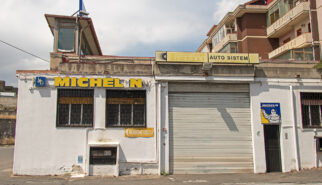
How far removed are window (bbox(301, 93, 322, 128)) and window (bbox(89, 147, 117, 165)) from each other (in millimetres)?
9289

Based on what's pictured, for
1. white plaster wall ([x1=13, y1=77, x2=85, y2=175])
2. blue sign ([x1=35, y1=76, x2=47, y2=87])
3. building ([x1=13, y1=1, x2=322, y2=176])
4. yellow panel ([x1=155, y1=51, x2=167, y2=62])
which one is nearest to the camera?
white plaster wall ([x1=13, y1=77, x2=85, y2=175])

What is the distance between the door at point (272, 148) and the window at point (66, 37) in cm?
1200

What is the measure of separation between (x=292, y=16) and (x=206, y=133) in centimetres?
1922

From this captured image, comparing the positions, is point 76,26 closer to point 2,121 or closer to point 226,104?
point 226,104

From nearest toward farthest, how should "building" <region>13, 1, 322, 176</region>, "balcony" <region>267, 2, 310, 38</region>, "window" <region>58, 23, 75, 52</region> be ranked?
"building" <region>13, 1, 322, 176</region> → "window" <region>58, 23, 75, 52</region> → "balcony" <region>267, 2, 310, 38</region>

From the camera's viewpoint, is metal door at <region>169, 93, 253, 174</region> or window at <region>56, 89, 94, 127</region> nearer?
window at <region>56, 89, 94, 127</region>

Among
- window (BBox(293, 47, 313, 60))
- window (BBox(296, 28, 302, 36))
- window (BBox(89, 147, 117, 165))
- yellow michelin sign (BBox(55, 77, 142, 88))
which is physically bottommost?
window (BBox(89, 147, 117, 165))

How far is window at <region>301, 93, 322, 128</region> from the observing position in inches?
482

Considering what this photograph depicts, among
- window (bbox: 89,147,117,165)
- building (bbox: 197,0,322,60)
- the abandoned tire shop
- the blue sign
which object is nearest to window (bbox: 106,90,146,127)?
window (bbox: 89,147,117,165)

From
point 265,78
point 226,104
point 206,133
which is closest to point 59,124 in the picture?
point 206,133

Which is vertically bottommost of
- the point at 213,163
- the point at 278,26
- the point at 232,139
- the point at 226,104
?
the point at 213,163

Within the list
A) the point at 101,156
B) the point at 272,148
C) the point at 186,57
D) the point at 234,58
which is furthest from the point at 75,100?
the point at 272,148

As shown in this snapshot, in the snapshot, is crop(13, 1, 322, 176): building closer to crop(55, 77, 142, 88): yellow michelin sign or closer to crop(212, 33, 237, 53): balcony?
crop(55, 77, 142, 88): yellow michelin sign

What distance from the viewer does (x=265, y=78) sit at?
39.8 ft
